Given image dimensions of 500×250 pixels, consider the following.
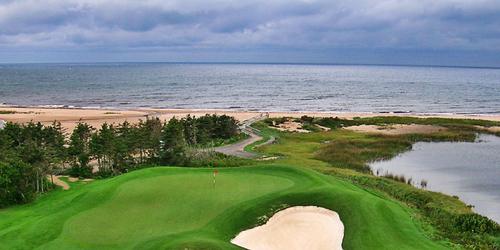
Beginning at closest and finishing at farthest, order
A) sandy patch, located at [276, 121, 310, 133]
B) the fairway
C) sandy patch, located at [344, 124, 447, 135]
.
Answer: the fairway, sandy patch, located at [344, 124, 447, 135], sandy patch, located at [276, 121, 310, 133]

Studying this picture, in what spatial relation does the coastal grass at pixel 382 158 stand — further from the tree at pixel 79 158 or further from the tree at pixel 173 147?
the tree at pixel 79 158

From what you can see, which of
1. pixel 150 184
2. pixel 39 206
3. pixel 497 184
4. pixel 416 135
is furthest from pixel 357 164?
pixel 39 206

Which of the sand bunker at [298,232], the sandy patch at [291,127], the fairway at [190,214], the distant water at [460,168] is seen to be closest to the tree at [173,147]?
the fairway at [190,214]

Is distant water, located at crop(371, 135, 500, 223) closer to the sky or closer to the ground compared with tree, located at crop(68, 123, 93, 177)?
closer to the ground

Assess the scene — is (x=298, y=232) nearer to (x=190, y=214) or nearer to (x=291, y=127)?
(x=190, y=214)

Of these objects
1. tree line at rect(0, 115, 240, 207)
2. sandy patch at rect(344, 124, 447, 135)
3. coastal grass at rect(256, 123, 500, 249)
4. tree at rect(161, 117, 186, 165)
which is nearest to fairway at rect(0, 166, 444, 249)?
coastal grass at rect(256, 123, 500, 249)

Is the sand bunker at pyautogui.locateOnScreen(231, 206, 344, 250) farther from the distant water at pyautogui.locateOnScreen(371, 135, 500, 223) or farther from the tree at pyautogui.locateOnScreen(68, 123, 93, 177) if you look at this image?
the tree at pyautogui.locateOnScreen(68, 123, 93, 177)

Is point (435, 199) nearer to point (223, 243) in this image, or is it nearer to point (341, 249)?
point (341, 249)
